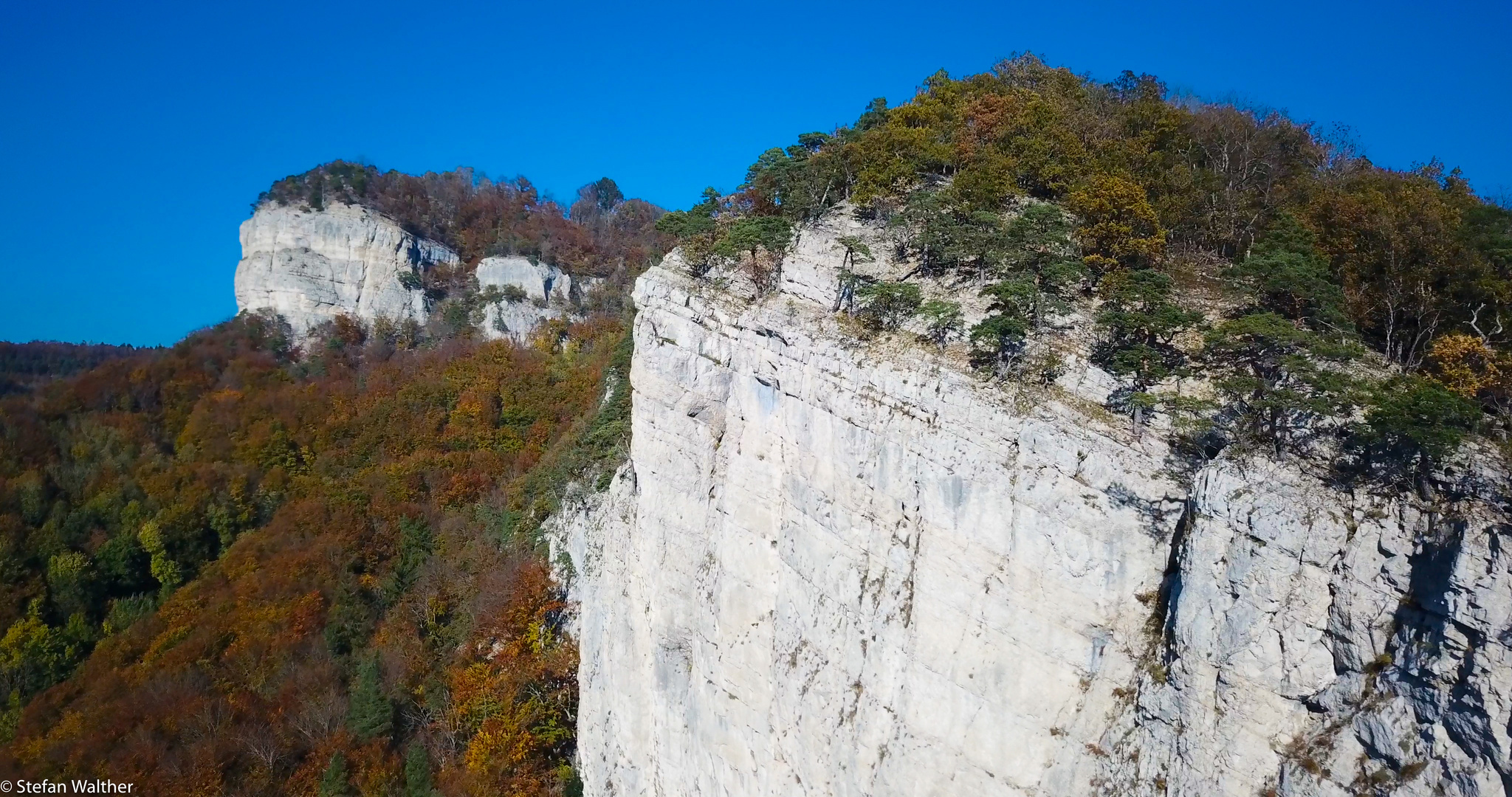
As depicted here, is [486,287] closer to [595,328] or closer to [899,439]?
[595,328]

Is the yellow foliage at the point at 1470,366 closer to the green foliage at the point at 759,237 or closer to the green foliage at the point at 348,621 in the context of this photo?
the green foliage at the point at 759,237

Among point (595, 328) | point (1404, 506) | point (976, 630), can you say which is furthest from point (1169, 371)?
point (595, 328)

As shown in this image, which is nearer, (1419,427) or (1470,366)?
(1419,427)

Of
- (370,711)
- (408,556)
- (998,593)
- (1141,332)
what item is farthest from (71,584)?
(1141,332)

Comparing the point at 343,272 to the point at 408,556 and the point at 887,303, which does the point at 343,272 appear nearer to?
the point at 408,556

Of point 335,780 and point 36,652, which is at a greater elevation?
point 335,780

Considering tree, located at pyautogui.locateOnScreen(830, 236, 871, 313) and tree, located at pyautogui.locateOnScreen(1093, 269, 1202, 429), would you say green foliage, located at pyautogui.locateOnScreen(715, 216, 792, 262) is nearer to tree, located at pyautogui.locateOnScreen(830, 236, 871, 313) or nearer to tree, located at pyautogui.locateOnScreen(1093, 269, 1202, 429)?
tree, located at pyautogui.locateOnScreen(830, 236, 871, 313)
